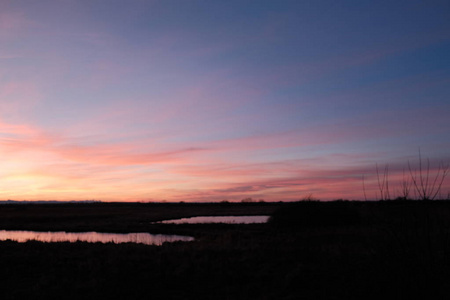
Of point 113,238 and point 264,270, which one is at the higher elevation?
point 264,270

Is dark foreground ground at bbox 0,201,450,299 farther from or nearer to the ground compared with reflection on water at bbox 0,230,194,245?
farther from the ground

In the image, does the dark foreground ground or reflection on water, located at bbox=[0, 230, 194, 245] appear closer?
the dark foreground ground

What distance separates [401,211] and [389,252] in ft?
3.64

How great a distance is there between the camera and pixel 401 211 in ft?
29.4

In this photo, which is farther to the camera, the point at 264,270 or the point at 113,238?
Answer: the point at 113,238

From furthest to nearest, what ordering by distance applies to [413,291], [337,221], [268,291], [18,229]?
[18,229] → [337,221] → [268,291] → [413,291]

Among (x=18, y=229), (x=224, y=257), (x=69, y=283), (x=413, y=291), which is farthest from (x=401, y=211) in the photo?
(x=18, y=229)

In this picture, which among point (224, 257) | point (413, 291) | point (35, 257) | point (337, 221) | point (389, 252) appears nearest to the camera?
point (413, 291)

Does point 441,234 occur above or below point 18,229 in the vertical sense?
above

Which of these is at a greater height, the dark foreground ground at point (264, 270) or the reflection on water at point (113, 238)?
the dark foreground ground at point (264, 270)

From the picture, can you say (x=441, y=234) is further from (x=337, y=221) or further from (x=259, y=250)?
(x=337, y=221)

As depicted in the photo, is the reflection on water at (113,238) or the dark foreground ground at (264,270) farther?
the reflection on water at (113,238)

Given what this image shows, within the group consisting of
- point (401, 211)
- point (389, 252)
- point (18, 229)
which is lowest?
point (18, 229)

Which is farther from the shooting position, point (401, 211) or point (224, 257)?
point (224, 257)
